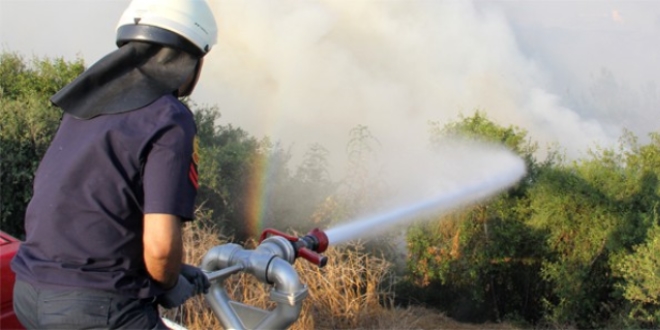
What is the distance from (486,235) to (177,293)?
466 cm

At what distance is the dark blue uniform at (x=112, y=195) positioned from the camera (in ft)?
5.54

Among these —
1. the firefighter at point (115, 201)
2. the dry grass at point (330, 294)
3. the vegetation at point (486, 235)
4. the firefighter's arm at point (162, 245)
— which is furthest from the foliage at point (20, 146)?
the firefighter's arm at point (162, 245)

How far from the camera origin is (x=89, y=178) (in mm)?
1725

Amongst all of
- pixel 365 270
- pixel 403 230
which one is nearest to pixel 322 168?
pixel 403 230

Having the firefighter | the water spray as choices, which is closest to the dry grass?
the water spray

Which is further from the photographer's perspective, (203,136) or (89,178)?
(203,136)

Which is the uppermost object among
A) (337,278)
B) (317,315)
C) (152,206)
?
(152,206)

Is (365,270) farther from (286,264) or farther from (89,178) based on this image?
(89,178)

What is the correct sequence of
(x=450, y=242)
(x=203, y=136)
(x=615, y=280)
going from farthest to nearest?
(x=203, y=136) → (x=450, y=242) → (x=615, y=280)

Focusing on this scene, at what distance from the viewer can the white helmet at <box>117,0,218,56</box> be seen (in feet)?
6.15

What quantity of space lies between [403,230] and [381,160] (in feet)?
4.65

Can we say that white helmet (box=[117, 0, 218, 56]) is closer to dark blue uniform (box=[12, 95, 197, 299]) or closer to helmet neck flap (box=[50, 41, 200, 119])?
helmet neck flap (box=[50, 41, 200, 119])

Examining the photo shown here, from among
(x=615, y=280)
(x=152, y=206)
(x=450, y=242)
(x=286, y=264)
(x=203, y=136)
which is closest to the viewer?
(x=152, y=206)

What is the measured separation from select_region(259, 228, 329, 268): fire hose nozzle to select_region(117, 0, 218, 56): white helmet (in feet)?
2.08
